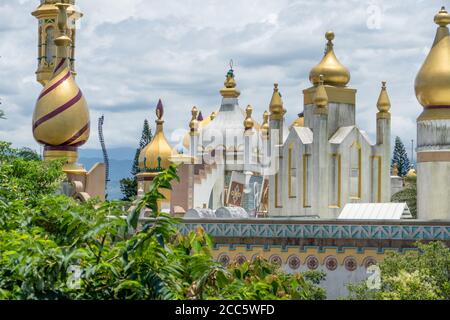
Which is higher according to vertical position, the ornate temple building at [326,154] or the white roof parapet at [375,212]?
the ornate temple building at [326,154]

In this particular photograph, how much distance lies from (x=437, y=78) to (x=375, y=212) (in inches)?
98.9

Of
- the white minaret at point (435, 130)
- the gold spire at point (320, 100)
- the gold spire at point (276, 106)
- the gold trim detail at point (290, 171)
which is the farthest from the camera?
the gold spire at point (276, 106)

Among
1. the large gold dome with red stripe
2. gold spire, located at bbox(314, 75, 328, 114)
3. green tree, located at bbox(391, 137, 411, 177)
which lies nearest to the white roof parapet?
Answer: gold spire, located at bbox(314, 75, 328, 114)

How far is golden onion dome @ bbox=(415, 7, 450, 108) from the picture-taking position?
20.0m

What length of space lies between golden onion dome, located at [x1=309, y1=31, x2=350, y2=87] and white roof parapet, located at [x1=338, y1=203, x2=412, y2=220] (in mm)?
3381

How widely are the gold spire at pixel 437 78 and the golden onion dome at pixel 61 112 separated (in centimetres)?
827

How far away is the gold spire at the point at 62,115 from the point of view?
82.9 feet

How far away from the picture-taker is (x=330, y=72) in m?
23.0

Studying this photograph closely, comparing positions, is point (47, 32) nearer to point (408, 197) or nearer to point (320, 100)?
point (320, 100)

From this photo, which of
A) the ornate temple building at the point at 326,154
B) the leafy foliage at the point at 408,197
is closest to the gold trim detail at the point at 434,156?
the ornate temple building at the point at 326,154

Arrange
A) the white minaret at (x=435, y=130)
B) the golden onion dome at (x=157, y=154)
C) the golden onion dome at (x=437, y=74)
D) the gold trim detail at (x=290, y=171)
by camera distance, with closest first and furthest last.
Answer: the golden onion dome at (x=437, y=74) → the white minaret at (x=435, y=130) → the gold trim detail at (x=290, y=171) → the golden onion dome at (x=157, y=154)

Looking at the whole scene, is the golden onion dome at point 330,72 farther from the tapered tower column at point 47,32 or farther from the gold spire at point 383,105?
the tapered tower column at point 47,32
